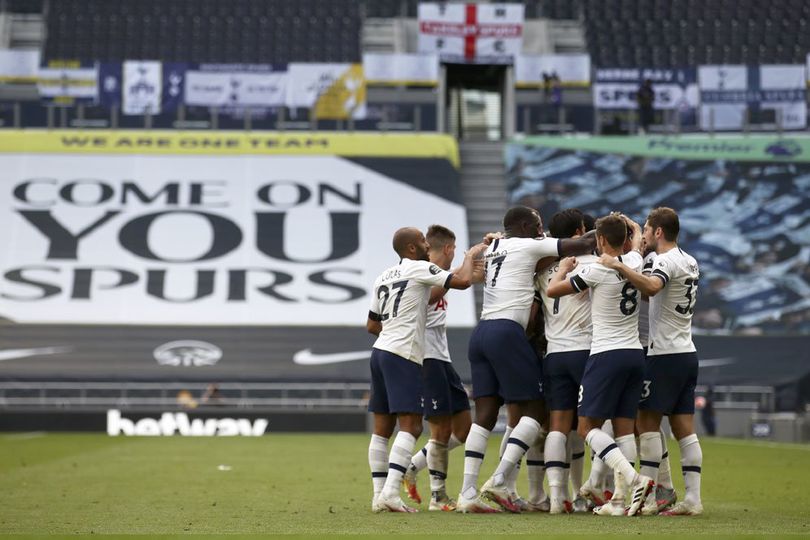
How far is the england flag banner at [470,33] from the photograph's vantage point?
3516 cm

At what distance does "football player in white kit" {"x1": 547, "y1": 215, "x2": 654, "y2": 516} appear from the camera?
927 cm

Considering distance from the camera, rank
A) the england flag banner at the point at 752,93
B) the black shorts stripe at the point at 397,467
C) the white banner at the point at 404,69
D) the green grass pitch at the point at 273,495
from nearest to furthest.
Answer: the green grass pitch at the point at 273,495
the black shorts stripe at the point at 397,467
the england flag banner at the point at 752,93
the white banner at the point at 404,69

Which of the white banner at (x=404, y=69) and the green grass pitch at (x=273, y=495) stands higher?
the white banner at (x=404, y=69)

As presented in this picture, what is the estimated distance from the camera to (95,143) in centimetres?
3541

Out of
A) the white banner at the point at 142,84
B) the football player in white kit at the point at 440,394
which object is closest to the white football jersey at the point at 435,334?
the football player in white kit at the point at 440,394

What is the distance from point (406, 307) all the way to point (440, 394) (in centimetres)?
84

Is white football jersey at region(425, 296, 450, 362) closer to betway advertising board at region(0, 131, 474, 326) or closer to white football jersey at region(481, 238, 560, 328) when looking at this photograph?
white football jersey at region(481, 238, 560, 328)

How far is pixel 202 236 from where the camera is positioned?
34.1m

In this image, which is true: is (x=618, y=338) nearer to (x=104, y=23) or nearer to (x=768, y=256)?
(x=768, y=256)

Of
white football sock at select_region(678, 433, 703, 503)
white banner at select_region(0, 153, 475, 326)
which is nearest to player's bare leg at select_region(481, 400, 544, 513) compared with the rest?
white football sock at select_region(678, 433, 703, 503)

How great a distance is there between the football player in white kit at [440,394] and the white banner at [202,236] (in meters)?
20.6

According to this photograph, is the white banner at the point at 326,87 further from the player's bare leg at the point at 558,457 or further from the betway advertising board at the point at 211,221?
the player's bare leg at the point at 558,457

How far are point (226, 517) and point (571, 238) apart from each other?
332 centimetres

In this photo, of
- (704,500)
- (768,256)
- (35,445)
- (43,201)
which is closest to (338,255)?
(43,201)
